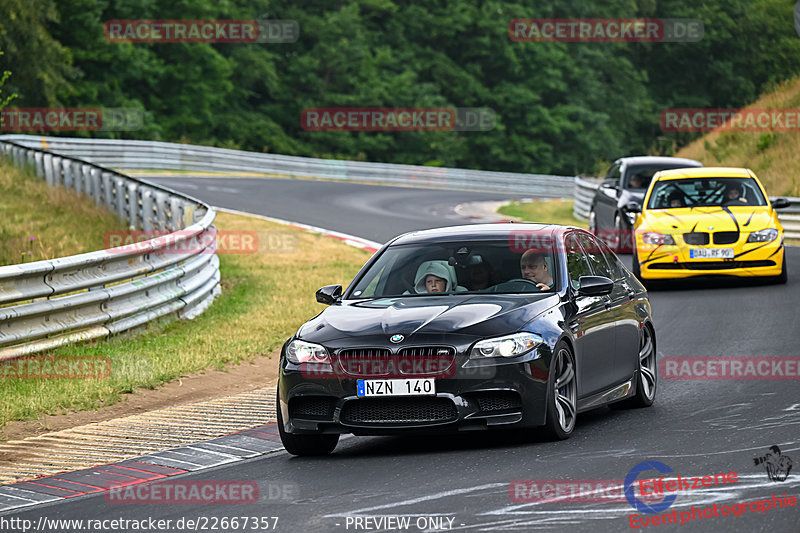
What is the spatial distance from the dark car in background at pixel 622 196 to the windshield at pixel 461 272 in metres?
12.7

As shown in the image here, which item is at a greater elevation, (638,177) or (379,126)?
(638,177)

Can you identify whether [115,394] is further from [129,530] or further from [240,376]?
[129,530]

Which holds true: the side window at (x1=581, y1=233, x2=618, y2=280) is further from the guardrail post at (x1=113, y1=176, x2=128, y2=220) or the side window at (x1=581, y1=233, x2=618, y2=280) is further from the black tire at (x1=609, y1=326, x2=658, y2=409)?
the guardrail post at (x1=113, y1=176, x2=128, y2=220)

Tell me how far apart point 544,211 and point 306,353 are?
29573 mm

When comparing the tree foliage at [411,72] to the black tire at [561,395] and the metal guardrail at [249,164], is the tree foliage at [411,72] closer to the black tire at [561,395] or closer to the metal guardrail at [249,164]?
the metal guardrail at [249,164]

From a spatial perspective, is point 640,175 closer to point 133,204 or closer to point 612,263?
point 133,204

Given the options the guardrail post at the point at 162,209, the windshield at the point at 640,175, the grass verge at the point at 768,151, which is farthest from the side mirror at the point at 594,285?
the grass verge at the point at 768,151

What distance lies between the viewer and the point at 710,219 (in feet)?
59.1

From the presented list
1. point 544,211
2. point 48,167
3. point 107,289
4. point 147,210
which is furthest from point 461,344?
point 544,211

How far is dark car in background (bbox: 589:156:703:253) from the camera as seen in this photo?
22.5 meters

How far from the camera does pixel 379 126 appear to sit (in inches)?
2613

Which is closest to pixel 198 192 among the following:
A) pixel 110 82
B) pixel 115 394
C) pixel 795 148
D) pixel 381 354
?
pixel 795 148

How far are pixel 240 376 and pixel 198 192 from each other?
24.7 m

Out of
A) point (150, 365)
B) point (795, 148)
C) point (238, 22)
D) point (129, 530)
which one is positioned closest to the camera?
point (129, 530)
